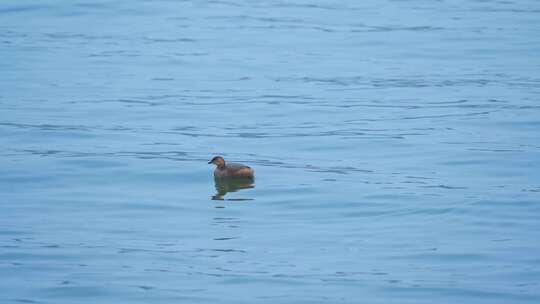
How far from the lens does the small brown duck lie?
13.3 meters

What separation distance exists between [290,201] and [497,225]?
7.31 ft

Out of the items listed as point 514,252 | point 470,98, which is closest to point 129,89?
point 470,98

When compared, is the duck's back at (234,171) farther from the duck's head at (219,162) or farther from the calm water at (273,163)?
the calm water at (273,163)

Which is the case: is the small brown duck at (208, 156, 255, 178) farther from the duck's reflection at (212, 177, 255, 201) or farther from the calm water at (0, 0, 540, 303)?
the calm water at (0, 0, 540, 303)

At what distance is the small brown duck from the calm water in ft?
0.74

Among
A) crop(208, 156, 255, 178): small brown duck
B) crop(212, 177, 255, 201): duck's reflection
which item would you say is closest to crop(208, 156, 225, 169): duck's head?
crop(208, 156, 255, 178): small brown duck

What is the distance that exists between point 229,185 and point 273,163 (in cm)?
147

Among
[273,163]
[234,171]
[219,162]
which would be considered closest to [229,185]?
[234,171]

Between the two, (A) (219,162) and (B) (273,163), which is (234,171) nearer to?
(A) (219,162)

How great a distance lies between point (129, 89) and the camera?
68.5 ft

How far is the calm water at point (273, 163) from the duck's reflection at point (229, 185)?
0.26 feet

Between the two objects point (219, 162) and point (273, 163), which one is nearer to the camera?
point (219, 162)

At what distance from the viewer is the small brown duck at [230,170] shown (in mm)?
13305

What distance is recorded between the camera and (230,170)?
1329 centimetres
